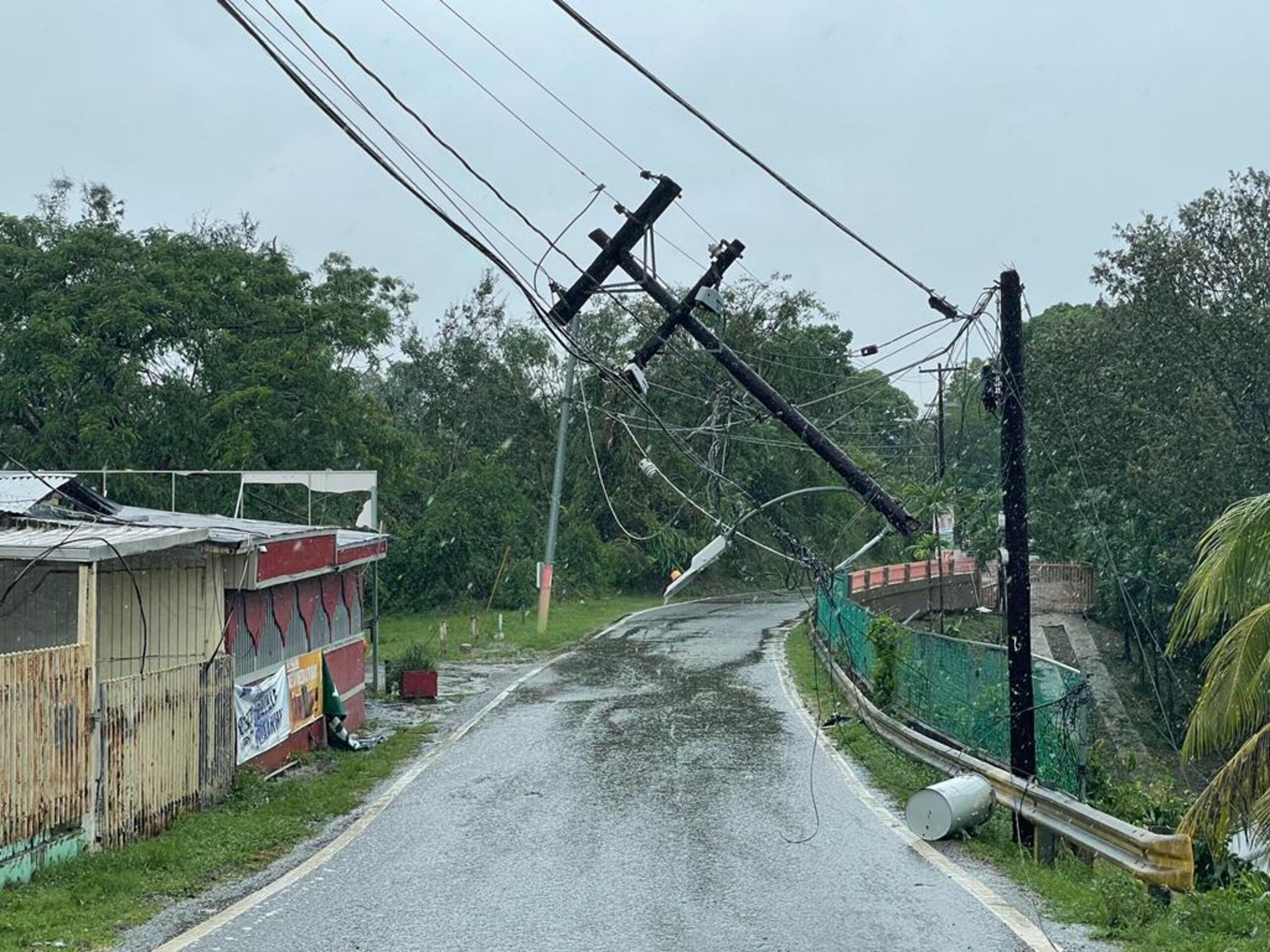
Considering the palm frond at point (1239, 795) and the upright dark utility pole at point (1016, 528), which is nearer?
the palm frond at point (1239, 795)

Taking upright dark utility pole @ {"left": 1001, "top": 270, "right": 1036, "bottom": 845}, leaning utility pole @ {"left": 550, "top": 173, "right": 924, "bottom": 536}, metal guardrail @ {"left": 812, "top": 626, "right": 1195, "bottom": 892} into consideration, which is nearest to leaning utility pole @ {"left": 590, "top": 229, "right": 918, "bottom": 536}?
leaning utility pole @ {"left": 550, "top": 173, "right": 924, "bottom": 536}

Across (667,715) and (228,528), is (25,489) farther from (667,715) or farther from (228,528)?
(667,715)

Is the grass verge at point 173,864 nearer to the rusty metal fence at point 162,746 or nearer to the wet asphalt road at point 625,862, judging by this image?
the rusty metal fence at point 162,746

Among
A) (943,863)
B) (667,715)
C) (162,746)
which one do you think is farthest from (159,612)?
(667,715)

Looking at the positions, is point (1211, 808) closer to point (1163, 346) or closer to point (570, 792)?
point (570, 792)

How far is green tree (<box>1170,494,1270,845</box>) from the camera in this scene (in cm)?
995

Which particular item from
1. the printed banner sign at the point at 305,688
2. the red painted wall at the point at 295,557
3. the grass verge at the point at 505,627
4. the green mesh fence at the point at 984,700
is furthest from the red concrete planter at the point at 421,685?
the green mesh fence at the point at 984,700

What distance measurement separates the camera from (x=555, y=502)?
3256 centimetres

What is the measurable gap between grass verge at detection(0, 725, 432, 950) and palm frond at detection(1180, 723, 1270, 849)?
732 cm

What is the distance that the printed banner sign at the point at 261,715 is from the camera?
13656 millimetres

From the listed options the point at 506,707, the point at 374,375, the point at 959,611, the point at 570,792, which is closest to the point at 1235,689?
the point at 570,792

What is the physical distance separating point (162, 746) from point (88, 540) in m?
1.98

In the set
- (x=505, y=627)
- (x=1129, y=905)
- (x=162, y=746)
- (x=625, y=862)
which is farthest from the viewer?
(x=505, y=627)

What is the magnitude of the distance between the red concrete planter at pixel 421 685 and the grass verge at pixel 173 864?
7.48m
